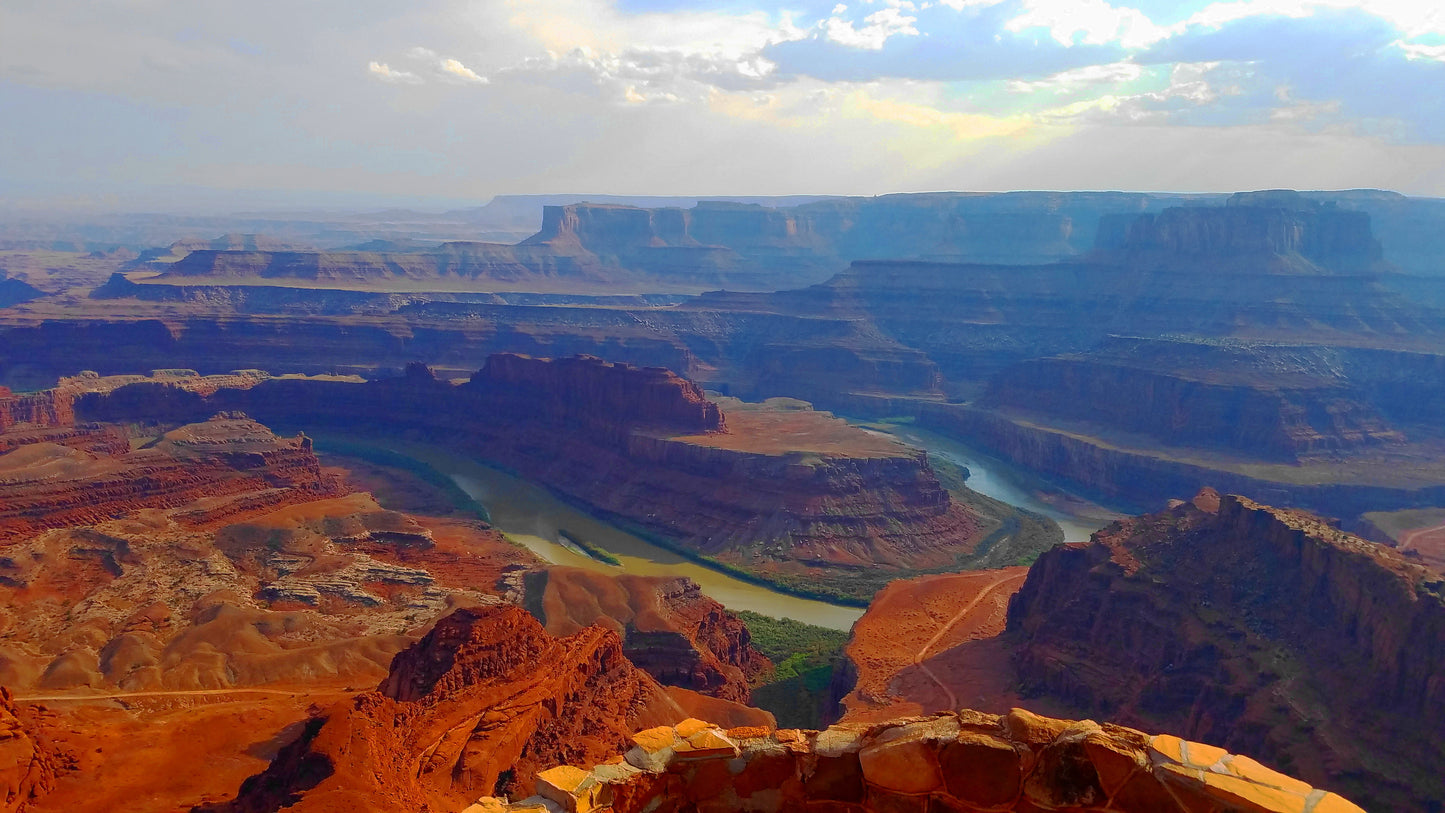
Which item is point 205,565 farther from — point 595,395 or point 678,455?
point 595,395

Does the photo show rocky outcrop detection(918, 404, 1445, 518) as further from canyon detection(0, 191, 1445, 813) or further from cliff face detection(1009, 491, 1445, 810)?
cliff face detection(1009, 491, 1445, 810)

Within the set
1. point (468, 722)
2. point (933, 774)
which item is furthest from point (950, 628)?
point (933, 774)

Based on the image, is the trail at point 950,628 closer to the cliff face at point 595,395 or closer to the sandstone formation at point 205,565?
the sandstone formation at point 205,565

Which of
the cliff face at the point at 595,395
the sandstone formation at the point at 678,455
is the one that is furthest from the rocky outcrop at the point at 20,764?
the cliff face at the point at 595,395

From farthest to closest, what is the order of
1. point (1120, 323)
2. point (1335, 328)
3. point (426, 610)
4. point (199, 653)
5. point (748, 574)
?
point (1120, 323), point (1335, 328), point (748, 574), point (426, 610), point (199, 653)

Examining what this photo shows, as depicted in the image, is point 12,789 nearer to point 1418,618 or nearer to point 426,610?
point 426,610

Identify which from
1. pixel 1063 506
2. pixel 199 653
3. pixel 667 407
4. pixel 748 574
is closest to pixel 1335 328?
pixel 1063 506
